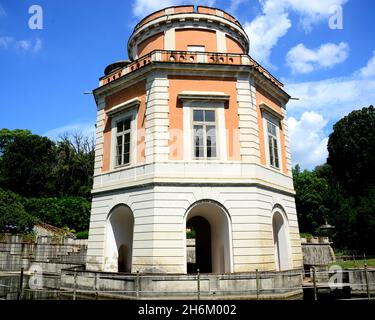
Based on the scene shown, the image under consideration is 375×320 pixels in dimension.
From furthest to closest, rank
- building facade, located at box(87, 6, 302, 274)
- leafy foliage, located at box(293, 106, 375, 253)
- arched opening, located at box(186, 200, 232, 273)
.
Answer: leafy foliage, located at box(293, 106, 375, 253) < arched opening, located at box(186, 200, 232, 273) < building facade, located at box(87, 6, 302, 274)

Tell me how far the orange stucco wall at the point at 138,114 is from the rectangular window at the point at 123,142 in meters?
0.57

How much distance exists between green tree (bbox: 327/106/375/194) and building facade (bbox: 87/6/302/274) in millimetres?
28426

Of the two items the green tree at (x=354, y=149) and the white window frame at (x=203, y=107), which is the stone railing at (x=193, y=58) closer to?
the white window frame at (x=203, y=107)

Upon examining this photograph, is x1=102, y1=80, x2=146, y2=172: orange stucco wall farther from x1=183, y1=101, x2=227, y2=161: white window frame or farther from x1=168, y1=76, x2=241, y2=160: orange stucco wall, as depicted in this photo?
x1=183, y1=101, x2=227, y2=161: white window frame

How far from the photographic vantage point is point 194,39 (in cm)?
1686

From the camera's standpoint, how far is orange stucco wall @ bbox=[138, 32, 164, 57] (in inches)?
677

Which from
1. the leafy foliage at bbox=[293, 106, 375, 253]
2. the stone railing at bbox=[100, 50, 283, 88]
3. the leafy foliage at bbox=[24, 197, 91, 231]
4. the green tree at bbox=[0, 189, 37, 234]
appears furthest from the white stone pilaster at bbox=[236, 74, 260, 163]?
the leafy foliage at bbox=[24, 197, 91, 231]

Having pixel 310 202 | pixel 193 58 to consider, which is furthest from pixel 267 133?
pixel 310 202

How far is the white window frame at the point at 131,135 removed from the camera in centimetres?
1447

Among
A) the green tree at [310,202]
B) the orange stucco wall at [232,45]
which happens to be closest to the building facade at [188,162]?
the orange stucco wall at [232,45]

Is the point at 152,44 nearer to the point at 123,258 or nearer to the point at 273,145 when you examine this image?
the point at 273,145

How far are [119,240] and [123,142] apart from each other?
4476 mm
